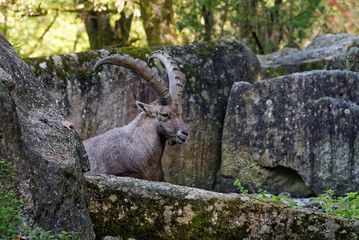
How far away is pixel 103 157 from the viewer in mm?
8422

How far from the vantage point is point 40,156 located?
14.2 ft

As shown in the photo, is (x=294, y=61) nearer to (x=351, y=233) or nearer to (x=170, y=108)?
(x=170, y=108)

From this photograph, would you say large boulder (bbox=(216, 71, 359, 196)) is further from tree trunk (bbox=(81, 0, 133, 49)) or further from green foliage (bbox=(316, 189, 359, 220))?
tree trunk (bbox=(81, 0, 133, 49))

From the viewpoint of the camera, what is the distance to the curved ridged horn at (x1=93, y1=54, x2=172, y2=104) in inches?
332

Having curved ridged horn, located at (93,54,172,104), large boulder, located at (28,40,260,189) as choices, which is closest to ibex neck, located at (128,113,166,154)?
curved ridged horn, located at (93,54,172,104)

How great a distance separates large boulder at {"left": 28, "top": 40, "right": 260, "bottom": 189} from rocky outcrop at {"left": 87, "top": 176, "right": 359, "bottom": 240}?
439 cm

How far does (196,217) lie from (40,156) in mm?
1327

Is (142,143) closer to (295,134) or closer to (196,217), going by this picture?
(295,134)

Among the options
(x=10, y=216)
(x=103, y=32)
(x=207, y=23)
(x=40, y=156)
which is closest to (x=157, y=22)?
(x=207, y=23)

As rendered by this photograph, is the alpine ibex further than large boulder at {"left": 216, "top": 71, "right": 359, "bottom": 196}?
No

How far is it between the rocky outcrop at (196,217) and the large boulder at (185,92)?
4.39 m

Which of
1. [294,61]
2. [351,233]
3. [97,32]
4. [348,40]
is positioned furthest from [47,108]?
[97,32]

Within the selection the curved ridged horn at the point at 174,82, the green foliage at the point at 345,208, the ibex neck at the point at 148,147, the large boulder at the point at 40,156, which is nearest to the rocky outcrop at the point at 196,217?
the large boulder at the point at 40,156

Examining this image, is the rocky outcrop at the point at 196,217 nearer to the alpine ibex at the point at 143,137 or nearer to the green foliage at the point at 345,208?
the green foliage at the point at 345,208
